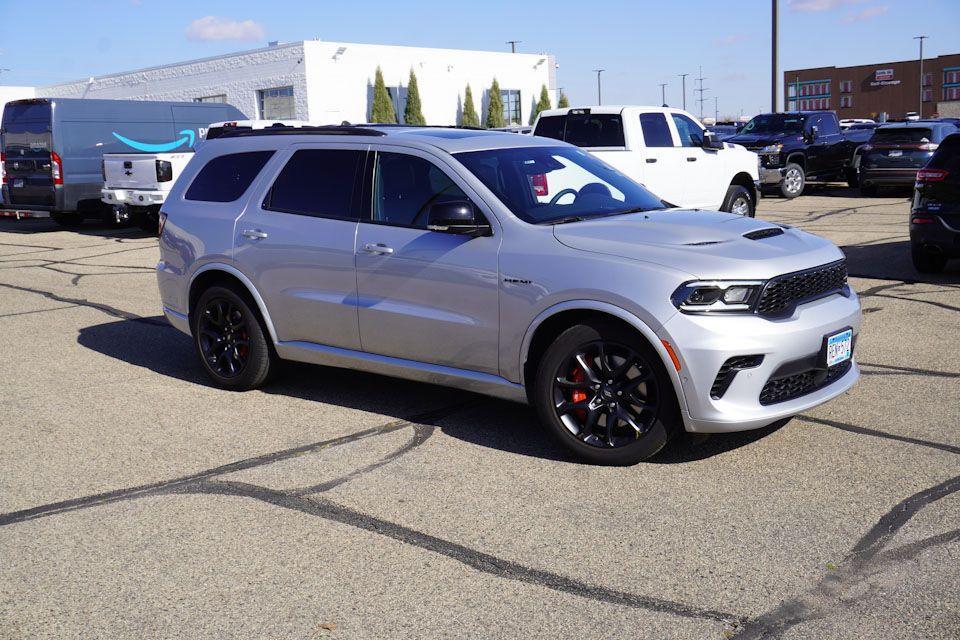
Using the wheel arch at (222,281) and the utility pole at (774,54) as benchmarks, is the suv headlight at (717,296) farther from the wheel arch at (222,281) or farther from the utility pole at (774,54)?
the utility pole at (774,54)

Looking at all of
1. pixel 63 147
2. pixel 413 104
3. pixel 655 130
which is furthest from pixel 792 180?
pixel 413 104

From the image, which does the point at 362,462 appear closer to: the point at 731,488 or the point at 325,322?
the point at 325,322

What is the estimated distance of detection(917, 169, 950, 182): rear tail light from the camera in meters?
10.2

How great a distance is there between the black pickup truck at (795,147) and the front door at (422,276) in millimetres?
16630

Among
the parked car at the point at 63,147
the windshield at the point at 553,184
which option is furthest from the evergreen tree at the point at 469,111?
the windshield at the point at 553,184

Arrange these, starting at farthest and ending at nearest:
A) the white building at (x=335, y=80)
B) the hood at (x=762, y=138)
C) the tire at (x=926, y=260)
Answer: the white building at (x=335, y=80), the hood at (x=762, y=138), the tire at (x=926, y=260)

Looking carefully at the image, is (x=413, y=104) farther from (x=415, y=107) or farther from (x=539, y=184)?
(x=539, y=184)

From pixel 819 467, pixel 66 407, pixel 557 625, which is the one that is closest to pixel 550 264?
pixel 819 467

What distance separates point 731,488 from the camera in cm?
485

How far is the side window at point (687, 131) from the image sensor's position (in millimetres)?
14641

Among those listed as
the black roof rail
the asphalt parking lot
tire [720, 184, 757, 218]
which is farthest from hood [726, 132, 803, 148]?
the black roof rail

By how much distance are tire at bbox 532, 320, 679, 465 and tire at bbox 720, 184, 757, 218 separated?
10411 mm

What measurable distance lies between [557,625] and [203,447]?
2.92 meters

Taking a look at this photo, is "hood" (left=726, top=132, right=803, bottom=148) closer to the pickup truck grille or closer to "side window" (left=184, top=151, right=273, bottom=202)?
"side window" (left=184, top=151, right=273, bottom=202)
